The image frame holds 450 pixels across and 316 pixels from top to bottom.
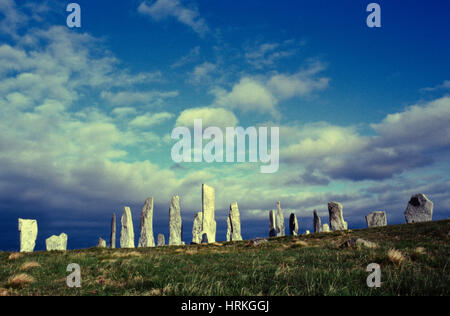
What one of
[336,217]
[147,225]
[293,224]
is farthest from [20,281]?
[147,225]

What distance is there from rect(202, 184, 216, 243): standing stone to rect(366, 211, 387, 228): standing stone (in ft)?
111

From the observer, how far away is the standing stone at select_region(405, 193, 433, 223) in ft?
115

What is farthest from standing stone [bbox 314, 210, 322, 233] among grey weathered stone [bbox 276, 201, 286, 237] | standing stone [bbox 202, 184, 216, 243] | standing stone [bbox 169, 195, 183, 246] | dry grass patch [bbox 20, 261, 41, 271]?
dry grass patch [bbox 20, 261, 41, 271]

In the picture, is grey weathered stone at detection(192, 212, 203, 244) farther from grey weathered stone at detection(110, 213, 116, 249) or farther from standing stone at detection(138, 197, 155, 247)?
grey weathered stone at detection(110, 213, 116, 249)

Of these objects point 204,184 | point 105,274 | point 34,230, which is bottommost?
point 34,230

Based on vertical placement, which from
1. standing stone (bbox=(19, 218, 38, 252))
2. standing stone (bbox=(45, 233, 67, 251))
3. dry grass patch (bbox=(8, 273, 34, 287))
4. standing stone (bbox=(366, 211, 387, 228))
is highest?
dry grass patch (bbox=(8, 273, 34, 287))

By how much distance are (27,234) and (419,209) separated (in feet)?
209

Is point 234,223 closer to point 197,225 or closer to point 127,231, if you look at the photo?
point 197,225

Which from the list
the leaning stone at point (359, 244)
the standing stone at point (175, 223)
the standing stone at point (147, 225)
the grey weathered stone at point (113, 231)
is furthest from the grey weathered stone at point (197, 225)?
the leaning stone at point (359, 244)
